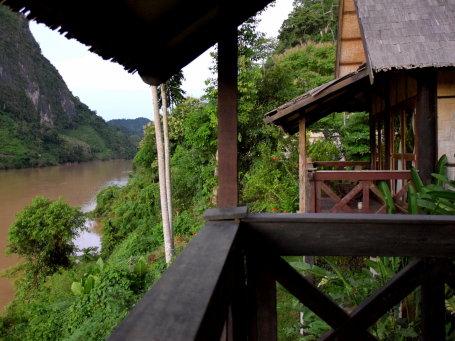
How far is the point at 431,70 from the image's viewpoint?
4.62m

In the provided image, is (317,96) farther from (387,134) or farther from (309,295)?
(309,295)

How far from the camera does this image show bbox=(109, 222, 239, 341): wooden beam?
59 cm

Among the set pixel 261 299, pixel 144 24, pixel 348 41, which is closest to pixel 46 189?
pixel 348 41

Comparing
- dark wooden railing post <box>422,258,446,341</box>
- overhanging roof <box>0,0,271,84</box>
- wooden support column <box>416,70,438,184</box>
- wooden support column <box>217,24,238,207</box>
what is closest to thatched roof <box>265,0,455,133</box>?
wooden support column <box>416,70,438,184</box>

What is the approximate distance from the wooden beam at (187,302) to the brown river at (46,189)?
1909 centimetres

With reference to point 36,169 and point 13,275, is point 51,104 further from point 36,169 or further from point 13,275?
point 13,275

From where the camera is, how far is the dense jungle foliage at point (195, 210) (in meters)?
6.73

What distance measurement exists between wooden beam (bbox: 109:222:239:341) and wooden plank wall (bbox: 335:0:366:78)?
8072 millimetres

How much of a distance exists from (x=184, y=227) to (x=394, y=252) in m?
13.7

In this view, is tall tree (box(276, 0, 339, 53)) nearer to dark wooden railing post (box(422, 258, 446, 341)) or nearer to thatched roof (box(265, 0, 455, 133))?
thatched roof (box(265, 0, 455, 133))

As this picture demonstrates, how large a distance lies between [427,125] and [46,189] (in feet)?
142

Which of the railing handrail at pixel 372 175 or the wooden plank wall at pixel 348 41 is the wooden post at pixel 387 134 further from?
the railing handrail at pixel 372 175

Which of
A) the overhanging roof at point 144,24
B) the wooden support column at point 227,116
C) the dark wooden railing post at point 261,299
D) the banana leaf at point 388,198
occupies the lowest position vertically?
the dark wooden railing post at point 261,299

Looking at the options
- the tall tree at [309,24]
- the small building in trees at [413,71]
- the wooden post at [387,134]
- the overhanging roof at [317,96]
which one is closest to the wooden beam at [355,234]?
the small building in trees at [413,71]
